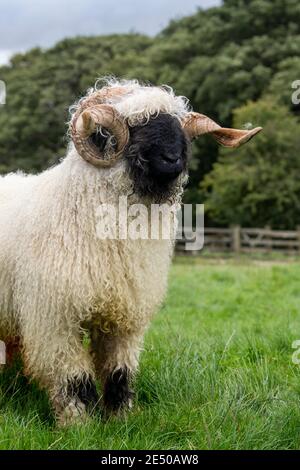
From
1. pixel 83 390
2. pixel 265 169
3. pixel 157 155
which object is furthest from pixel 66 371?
pixel 265 169

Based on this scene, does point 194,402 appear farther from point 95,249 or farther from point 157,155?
point 157,155

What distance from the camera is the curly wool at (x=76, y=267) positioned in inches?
166

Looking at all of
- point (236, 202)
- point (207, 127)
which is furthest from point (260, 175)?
point (207, 127)

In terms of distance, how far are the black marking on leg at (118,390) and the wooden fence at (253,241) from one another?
842 inches

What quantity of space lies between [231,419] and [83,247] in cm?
132

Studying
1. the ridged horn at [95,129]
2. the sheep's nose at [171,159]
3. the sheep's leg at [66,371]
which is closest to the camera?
the sheep's nose at [171,159]

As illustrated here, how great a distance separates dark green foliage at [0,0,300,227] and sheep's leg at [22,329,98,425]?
2311cm

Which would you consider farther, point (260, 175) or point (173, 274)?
point (260, 175)

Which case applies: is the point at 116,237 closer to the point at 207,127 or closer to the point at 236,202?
the point at 207,127

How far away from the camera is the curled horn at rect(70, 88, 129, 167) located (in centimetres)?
412

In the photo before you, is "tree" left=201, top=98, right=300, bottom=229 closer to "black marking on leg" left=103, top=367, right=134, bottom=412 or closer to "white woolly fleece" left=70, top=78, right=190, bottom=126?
"white woolly fleece" left=70, top=78, right=190, bottom=126

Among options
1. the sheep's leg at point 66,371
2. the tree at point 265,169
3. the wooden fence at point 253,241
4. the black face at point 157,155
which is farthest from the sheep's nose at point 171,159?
the tree at point 265,169

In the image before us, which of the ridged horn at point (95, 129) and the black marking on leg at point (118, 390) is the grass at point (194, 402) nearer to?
the black marking on leg at point (118, 390)

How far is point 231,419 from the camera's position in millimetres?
4027
